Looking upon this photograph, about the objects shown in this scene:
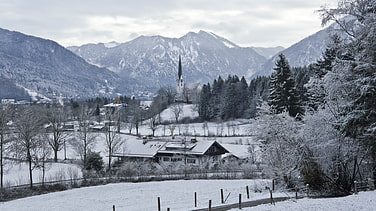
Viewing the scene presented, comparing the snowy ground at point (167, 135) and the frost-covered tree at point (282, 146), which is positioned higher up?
the frost-covered tree at point (282, 146)

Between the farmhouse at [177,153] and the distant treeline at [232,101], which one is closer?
the farmhouse at [177,153]

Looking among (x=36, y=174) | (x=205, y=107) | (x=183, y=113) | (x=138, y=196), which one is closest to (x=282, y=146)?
(x=138, y=196)

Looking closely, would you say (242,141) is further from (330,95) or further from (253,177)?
(330,95)

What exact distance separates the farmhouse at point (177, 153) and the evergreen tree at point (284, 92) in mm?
19695

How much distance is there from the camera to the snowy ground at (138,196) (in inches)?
1134

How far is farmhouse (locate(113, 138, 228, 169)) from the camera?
5719 centimetres

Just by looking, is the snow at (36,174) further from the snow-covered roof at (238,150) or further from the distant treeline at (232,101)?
the distant treeline at (232,101)

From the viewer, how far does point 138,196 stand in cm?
3397

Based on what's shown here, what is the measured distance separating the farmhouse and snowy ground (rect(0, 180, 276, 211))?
15814 millimetres

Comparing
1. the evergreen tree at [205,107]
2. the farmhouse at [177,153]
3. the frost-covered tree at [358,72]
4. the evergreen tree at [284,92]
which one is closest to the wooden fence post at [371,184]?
the frost-covered tree at [358,72]

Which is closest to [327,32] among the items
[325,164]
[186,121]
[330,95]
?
[330,95]

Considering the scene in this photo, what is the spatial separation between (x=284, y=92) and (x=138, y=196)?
59.5 ft

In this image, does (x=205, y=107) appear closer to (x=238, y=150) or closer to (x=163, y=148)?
Answer: (x=238, y=150)

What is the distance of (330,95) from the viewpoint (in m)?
23.4
